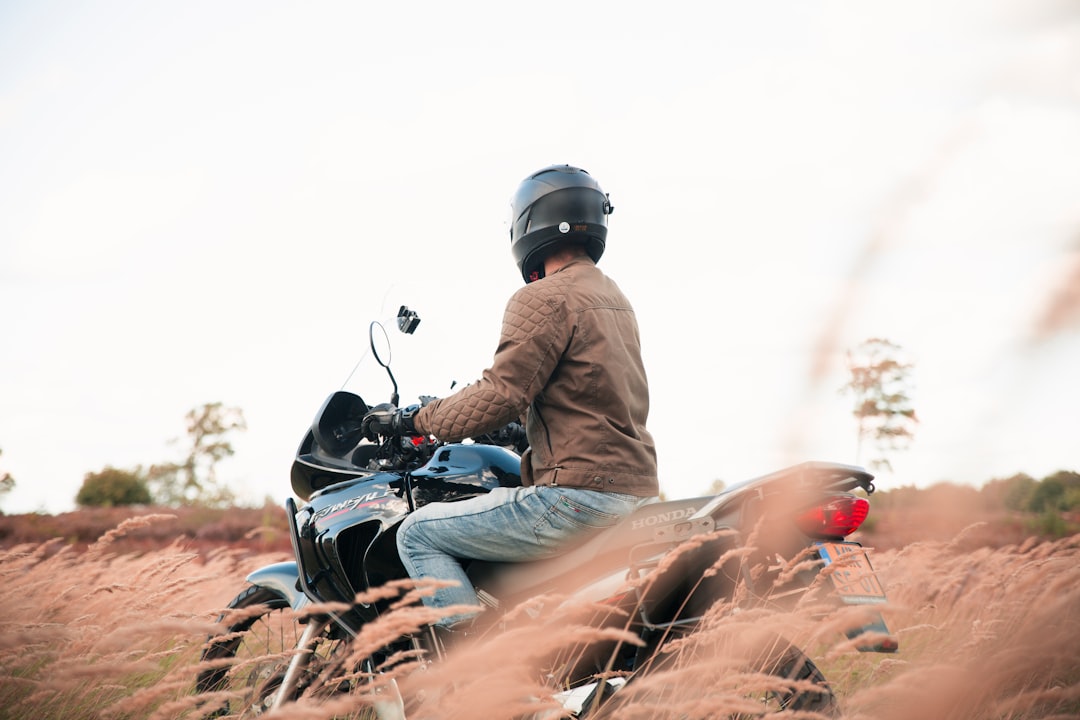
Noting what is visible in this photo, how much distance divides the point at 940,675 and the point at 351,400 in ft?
8.53

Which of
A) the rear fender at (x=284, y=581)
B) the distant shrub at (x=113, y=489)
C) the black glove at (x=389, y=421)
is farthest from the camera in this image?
the distant shrub at (x=113, y=489)

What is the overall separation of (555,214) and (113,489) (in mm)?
23490

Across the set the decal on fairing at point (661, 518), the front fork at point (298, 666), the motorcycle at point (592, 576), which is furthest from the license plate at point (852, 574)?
the front fork at point (298, 666)

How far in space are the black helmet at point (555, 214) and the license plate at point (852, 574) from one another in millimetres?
1694

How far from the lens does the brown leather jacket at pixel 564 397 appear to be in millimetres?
3199

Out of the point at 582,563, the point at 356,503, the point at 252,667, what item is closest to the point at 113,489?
the point at 252,667

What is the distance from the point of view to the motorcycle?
2.66 m

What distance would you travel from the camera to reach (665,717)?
279cm

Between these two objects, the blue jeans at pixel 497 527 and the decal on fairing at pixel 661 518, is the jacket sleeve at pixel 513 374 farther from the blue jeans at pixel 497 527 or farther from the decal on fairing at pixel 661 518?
the decal on fairing at pixel 661 518

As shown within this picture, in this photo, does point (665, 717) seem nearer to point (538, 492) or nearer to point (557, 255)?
point (538, 492)

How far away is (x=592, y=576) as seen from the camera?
3.08 m

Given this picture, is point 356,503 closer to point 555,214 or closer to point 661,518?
point 661,518

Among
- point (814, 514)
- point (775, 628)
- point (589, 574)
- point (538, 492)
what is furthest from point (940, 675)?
point (538, 492)

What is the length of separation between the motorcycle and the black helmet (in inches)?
26.3
